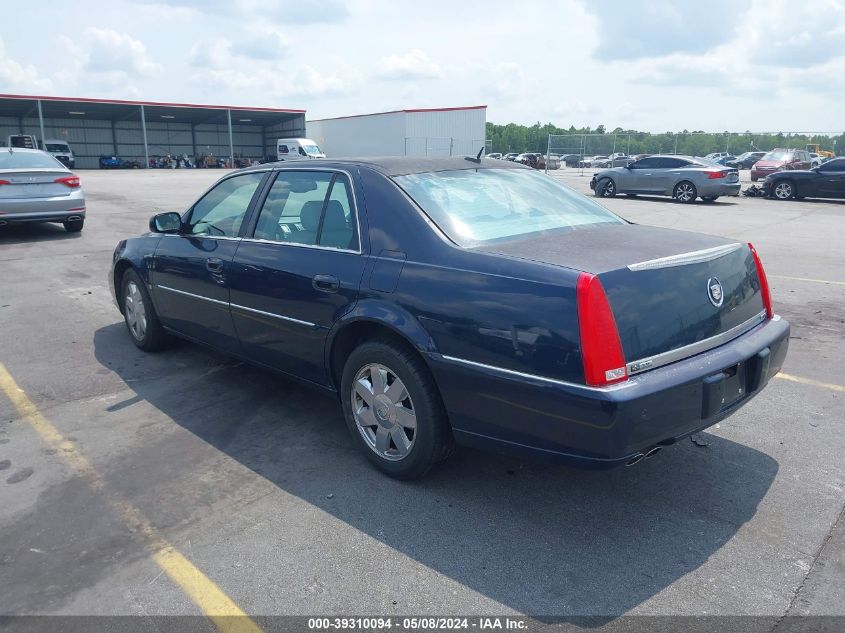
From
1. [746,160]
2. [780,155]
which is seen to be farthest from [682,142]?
[780,155]

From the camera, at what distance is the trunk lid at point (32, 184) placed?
11047 mm

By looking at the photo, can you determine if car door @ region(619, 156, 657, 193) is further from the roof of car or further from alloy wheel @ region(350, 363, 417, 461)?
alloy wheel @ region(350, 363, 417, 461)

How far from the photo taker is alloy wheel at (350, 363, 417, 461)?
3.51 meters

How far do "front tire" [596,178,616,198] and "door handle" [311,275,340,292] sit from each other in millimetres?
19385

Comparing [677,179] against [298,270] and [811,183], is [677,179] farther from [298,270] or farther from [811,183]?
[298,270]

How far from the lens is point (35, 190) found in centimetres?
1142

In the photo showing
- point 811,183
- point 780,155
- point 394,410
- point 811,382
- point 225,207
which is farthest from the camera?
point 780,155

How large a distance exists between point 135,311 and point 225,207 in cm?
167

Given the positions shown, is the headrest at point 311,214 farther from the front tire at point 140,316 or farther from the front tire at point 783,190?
the front tire at point 783,190

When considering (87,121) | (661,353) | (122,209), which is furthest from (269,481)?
(87,121)

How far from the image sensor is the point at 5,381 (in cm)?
523

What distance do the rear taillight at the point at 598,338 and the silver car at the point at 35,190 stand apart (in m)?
11.1

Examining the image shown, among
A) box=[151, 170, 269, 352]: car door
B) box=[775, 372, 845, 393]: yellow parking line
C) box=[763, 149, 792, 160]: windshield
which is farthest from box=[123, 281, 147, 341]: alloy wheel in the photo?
box=[763, 149, 792, 160]: windshield

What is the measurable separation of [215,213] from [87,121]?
6019 centimetres
